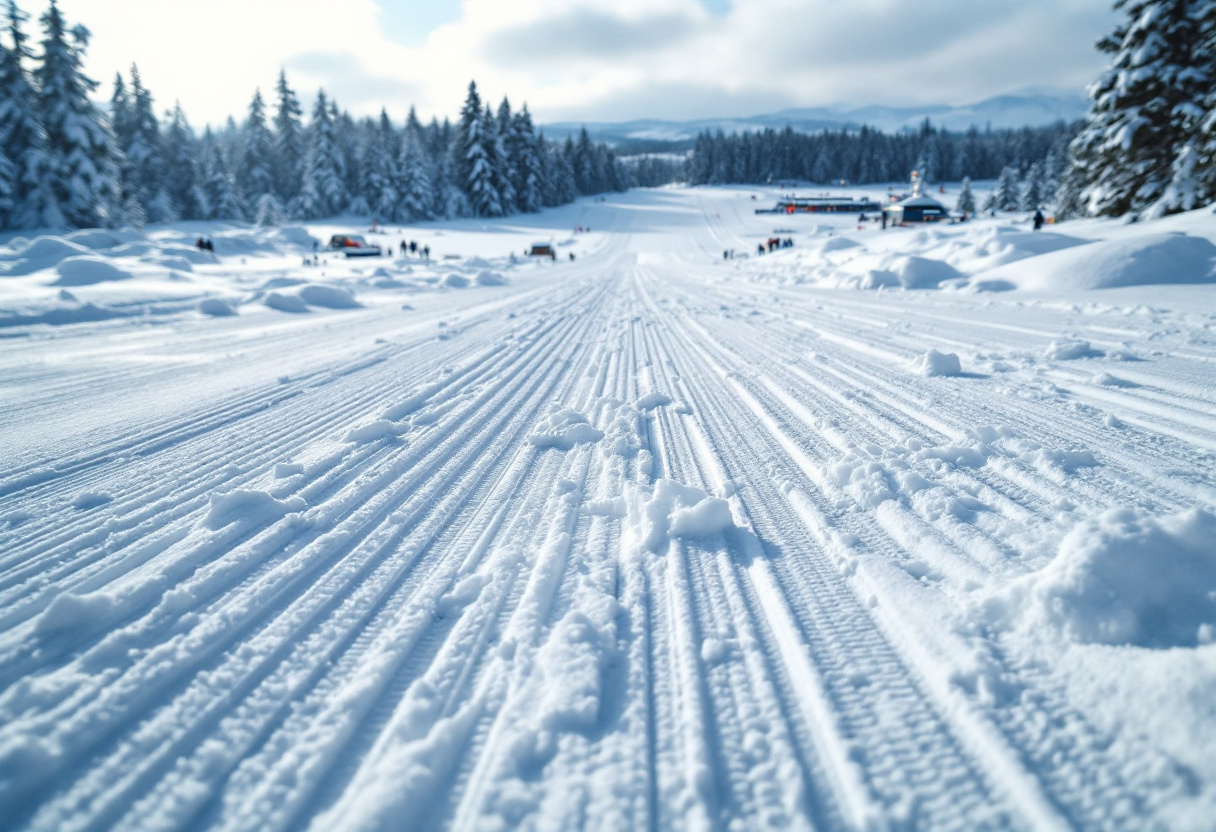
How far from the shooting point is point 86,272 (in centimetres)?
1472

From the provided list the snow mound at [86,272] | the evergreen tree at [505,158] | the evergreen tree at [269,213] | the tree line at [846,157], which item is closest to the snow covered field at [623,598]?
the snow mound at [86,272]

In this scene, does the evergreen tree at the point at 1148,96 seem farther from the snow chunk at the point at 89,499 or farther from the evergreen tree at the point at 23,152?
the evergreen tree at the point at 23,152

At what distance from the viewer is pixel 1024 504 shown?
2893 millimetres

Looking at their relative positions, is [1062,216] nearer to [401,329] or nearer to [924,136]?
[401,329]

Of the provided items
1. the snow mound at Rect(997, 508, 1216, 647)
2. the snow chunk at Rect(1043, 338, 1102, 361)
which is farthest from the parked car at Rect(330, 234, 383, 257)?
the snow mound at Rect(997, 508, 1216, 647)

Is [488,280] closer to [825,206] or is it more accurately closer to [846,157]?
[825,206]

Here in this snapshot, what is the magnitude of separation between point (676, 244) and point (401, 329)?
37.6 m

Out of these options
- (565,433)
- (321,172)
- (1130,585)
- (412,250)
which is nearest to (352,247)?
(412,250)

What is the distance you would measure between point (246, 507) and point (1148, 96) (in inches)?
1019

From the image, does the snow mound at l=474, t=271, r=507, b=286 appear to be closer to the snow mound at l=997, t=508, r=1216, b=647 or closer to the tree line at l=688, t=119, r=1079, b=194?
the snow mound at l=997, t=508, r=1216, b=647

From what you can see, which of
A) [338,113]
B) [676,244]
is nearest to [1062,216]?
[676,244]

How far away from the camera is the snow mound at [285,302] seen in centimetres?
1306

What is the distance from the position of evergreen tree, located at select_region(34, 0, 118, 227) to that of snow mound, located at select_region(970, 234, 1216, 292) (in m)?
41.1

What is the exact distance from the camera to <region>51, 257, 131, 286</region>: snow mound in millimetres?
14305
